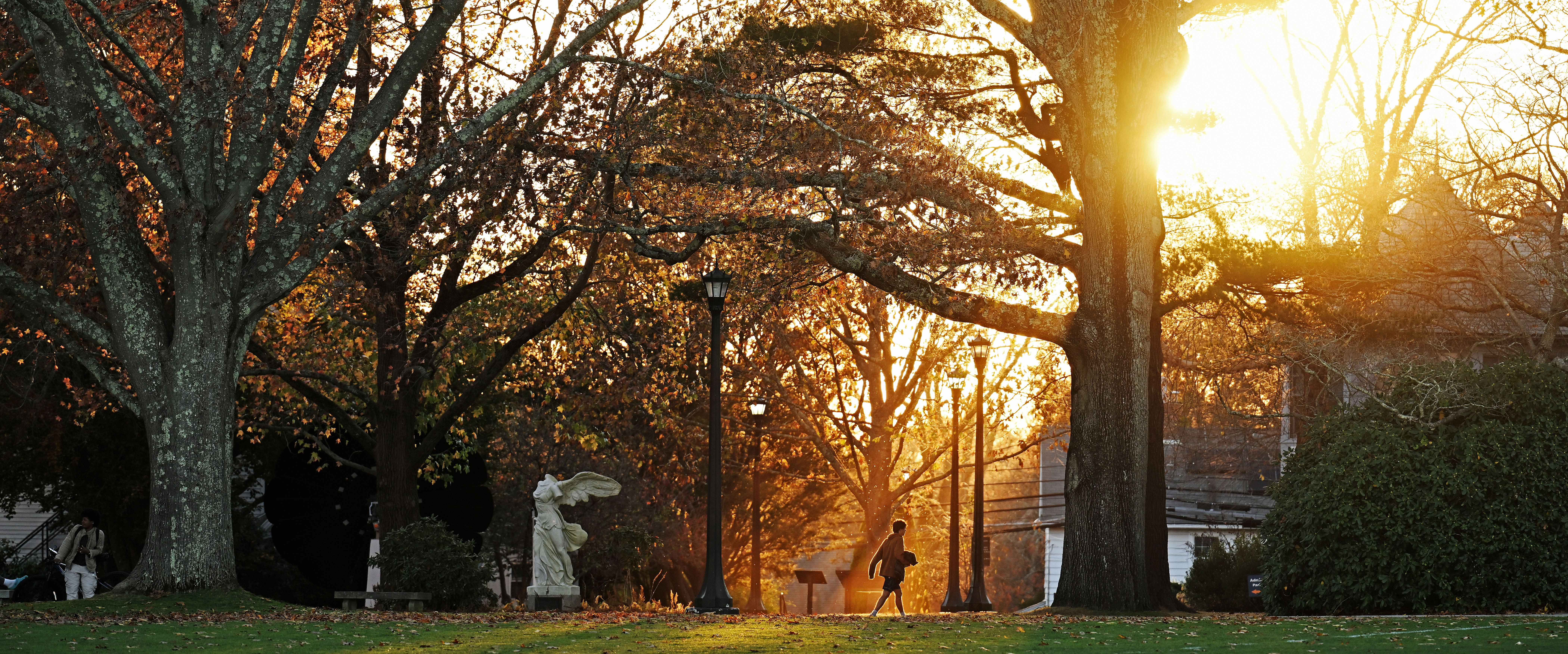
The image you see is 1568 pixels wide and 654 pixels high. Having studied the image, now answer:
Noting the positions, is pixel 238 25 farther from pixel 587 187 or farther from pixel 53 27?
pixel 587 187

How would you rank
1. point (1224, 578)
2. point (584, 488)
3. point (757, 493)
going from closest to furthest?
point (584, 488), point (1224, 578), point (757, 493)

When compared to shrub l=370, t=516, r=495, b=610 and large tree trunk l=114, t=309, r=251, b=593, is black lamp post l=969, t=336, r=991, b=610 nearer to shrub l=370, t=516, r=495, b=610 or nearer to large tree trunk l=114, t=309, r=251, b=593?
shrub l=370, t=516, r=495, b=610

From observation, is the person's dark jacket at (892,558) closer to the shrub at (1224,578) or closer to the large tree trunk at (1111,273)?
the large tree trunk at (1111,273)

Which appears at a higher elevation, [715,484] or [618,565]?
[715,484]

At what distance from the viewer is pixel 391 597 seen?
18766 millimetres

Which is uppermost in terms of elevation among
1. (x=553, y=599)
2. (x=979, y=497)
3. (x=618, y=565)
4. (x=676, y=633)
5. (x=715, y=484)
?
(x=715, y=484)

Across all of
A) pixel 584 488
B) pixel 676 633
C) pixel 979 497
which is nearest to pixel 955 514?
pixel 979 497

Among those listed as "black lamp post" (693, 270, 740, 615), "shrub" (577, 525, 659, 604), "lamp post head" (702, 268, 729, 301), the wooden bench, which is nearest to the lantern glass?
"shrub" (577, 525, 659, 604)

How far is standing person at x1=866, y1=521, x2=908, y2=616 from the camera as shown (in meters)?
22.4

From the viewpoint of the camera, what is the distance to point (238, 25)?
49.0 ft

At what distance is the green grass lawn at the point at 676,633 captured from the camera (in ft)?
32.3

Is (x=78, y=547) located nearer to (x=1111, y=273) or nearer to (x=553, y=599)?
(x=553, y=599)

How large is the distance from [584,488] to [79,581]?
7526mm

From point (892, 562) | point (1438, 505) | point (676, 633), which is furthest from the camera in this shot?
point (892, 562)
